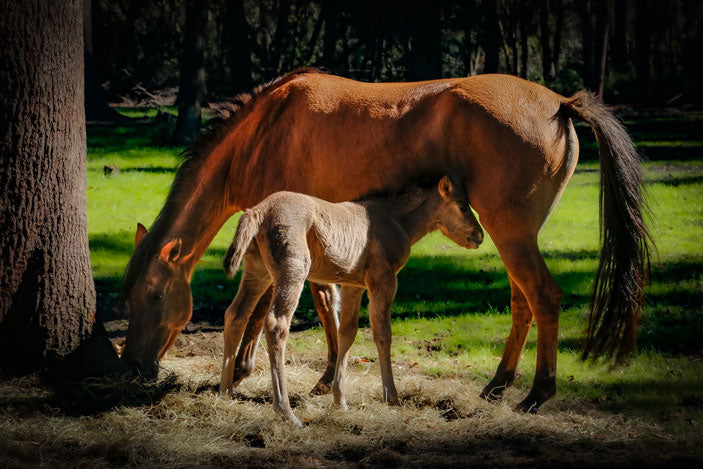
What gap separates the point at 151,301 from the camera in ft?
19.8

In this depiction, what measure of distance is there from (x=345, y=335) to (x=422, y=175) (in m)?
1.36

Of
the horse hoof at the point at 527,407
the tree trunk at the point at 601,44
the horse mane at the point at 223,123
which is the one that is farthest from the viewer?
the tree trunk at the point at 601,44

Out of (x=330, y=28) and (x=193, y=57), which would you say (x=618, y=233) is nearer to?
(x=193, y=57)

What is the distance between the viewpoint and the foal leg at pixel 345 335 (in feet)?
18.0

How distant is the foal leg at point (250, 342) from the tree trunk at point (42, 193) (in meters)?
1.05

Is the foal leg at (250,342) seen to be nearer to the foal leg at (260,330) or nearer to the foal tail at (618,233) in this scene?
the foal leg at (260,330)

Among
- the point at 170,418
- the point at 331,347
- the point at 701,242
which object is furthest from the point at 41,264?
the point at 701,242

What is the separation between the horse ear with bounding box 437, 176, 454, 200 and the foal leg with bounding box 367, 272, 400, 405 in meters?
0.72

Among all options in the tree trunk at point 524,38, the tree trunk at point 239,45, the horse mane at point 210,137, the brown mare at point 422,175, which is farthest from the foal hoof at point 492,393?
the tree trunk at point 524,38

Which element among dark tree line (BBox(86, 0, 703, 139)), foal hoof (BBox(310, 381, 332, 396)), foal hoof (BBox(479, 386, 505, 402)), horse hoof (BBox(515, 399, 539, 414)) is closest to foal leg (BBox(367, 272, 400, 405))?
foal hoof (BBox(310, 381, 332, 396))

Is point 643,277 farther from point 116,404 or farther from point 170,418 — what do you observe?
point 116,404

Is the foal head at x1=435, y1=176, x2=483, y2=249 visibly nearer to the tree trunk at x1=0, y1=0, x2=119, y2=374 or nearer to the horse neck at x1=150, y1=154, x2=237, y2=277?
the horse neck at x1=150, y1=154, x2=237, y2=277

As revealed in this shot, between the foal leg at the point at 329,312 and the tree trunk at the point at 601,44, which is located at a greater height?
the tree trunk at the point at 601,44

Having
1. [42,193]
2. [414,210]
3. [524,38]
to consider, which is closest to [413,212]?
[414,210]
